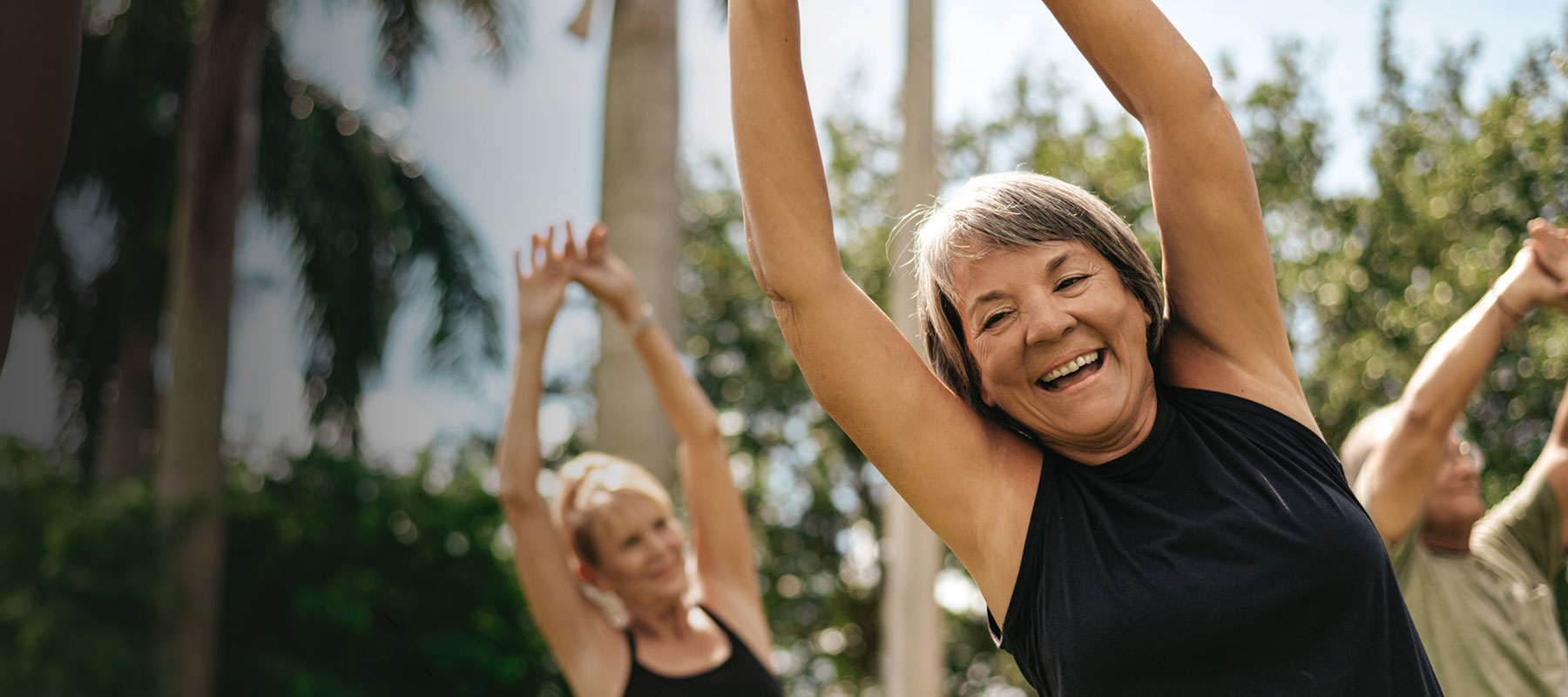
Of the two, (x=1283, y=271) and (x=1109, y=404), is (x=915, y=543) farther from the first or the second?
(x=1283, y=271)

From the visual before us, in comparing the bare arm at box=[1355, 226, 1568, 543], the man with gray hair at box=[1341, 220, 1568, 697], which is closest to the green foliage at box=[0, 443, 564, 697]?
the man with gray hair at box=[1341, 220, 1568, 697]

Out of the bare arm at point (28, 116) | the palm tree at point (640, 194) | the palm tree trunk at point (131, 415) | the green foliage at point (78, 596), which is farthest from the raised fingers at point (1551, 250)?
the palm tree trunk at point (131, 415)

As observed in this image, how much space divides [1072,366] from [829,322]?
0.29 meters

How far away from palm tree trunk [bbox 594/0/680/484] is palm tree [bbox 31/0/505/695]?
3.82 m

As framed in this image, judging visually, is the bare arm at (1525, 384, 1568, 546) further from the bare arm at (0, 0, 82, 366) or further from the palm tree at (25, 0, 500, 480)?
the palm tree at (25, 0, 500, 480)

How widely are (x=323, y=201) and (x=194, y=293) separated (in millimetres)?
1527

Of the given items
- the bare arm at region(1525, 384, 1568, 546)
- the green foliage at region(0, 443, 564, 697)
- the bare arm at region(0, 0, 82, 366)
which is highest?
the bare arm at region(0, 0, 82, 366)

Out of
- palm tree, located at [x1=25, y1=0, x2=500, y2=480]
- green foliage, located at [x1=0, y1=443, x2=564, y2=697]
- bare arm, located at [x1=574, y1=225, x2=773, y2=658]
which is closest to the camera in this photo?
bare arm, located at [x1=574, y1=225, x2=773, y2=658]

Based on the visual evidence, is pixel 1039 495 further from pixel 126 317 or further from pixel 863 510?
pixel 863 510

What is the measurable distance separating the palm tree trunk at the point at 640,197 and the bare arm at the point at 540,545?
3300mm

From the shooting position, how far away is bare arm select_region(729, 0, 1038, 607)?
138cm

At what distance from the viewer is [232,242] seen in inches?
416

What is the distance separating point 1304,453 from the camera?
139 centimetres

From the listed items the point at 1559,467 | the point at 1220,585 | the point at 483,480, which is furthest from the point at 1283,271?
the point at 1220,585
